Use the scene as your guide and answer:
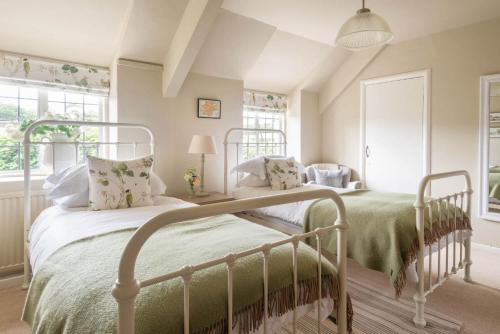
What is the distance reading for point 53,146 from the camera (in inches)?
102

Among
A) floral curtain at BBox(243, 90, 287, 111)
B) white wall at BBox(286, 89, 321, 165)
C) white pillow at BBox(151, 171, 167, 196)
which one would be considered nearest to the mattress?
white pillow at BBox(151, 171, 167, 196)

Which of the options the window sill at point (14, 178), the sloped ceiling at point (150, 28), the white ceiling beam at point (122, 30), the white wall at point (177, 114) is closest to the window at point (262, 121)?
the white wall at point (177, 114)

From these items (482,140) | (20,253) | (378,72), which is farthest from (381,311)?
(378,72)

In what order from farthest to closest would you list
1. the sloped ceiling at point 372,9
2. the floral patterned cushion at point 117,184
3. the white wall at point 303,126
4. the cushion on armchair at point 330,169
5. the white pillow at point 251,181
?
the white wall at point 303,126 → the cushion on armchair at point 330,169 → the white pillow at point 251,181 → the sloped ceiling at point 372,9 → the floral patterned cushion at point 117,184

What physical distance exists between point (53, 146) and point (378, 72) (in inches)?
150

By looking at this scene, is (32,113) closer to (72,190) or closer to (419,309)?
(72,190)

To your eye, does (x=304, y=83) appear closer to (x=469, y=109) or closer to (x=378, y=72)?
(x=378, y=72)

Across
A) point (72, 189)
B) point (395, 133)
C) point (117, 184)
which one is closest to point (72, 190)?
point (72, 189)

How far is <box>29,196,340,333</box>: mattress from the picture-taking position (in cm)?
137

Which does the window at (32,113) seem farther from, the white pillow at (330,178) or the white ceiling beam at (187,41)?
the white pillow at (330,178)

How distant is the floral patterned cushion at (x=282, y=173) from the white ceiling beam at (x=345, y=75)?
1.72 meters

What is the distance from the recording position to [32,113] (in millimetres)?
2750

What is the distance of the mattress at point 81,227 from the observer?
1.37m

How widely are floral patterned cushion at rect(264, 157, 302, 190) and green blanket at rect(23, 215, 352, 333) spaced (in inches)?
66.2
